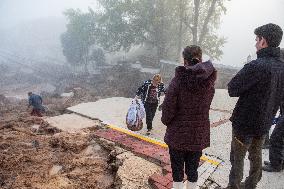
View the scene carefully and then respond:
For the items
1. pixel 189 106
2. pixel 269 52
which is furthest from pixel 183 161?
pixel 269 52

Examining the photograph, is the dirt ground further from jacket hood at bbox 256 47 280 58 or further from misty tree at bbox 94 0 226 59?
misty tree at bbox 94 0 226 59

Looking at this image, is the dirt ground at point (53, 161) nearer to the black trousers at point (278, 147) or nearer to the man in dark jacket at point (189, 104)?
the man in dark jacket at point (189, 104)

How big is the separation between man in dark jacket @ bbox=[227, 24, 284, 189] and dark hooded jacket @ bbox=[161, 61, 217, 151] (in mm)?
470

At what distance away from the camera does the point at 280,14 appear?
2183 inches

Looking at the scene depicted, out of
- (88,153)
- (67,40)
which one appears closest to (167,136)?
(88,153)

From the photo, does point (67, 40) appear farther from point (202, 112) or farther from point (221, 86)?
point (202, 112)

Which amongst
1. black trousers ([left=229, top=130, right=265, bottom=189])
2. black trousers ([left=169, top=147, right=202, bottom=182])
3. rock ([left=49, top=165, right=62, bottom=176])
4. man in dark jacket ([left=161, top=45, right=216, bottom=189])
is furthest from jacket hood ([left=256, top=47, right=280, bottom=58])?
rock ([left=49, top=165, right=62, bottom=176])

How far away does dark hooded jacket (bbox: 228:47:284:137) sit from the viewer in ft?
11.6

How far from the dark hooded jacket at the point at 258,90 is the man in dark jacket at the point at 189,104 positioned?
423mm

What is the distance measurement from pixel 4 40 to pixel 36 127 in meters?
68.5

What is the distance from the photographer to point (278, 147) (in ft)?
16.3

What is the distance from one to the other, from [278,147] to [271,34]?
87.0 inches

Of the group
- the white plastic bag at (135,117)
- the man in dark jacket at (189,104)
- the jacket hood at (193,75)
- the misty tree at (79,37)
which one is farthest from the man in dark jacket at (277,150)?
the misty tree at (79,37)

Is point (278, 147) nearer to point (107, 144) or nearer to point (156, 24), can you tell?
point (107, 144)
